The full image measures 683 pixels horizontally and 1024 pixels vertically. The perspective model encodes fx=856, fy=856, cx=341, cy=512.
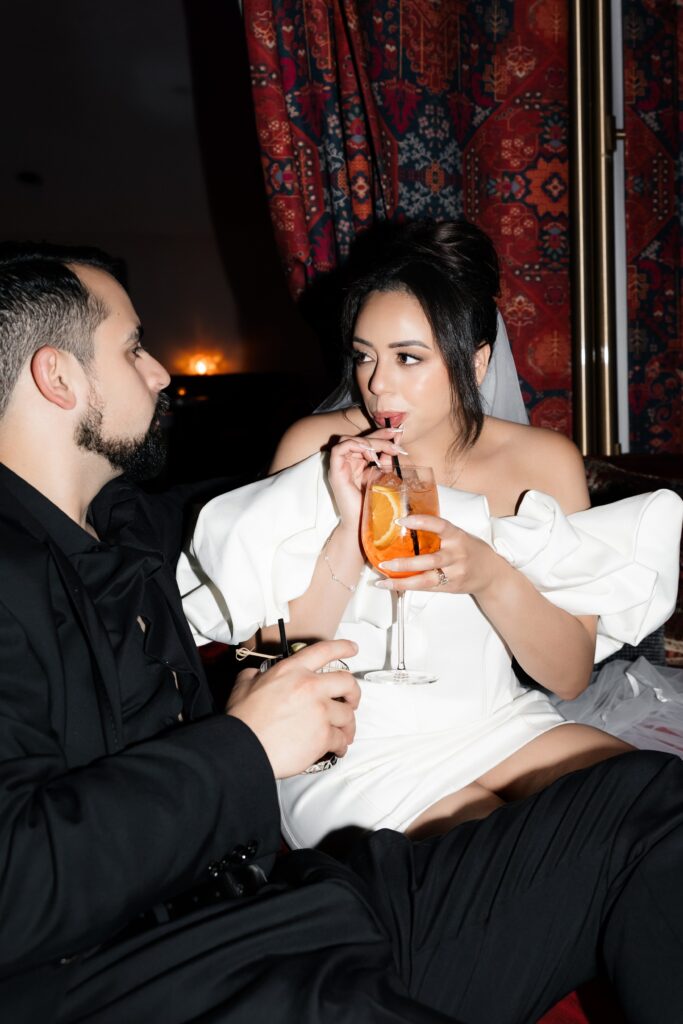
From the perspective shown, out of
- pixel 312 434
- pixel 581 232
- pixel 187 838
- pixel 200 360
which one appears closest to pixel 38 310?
pixel 312 434

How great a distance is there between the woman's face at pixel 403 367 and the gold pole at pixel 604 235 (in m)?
1.56

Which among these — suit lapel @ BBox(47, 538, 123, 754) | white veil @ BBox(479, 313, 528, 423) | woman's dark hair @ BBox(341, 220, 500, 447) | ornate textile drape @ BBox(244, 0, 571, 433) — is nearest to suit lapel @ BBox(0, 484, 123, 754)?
suit lapel @ BBox(47, 538, 123, 754)

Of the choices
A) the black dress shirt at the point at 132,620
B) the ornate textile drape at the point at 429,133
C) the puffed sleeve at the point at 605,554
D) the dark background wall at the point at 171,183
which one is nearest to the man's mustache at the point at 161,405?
the black dress shirt at the point at 132,620

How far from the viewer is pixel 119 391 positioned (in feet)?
5.25

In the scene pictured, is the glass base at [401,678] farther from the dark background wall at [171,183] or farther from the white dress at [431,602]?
the dark background wall at [171,183]

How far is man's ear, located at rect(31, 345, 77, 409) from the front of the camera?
149cm

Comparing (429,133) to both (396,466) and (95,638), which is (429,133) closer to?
(396,466)

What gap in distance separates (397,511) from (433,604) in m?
0.43

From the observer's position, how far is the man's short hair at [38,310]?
1.50 metres

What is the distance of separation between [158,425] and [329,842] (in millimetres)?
900

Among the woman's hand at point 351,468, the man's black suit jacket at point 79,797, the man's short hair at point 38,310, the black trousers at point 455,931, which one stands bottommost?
the black trousers at point 455,931

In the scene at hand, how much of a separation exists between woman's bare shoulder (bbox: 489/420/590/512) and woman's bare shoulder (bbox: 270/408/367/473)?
39 cm

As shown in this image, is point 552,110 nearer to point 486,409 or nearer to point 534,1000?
point 486,409

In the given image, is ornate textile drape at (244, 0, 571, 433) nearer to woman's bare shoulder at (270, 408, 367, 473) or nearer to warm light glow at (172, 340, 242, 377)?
woman's bare shoulder at (270, 408, 367, 473)
